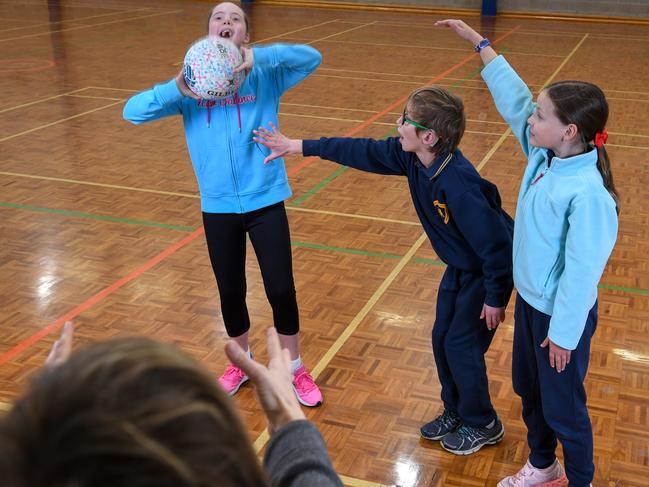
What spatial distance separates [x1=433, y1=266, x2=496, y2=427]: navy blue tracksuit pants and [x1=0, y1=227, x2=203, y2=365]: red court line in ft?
6.93

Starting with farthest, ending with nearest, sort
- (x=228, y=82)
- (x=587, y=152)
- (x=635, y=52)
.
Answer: (x=635, y=52) < (x=228, y=82) < (x=587, y=152)

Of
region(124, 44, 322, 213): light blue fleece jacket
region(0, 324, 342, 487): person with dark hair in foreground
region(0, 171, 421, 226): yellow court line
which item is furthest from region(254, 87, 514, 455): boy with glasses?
region(0, 171, 421, 226): yellow court line

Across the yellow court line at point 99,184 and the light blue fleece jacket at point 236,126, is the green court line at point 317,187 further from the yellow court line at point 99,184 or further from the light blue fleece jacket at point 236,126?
the light blue fleece jacket at point 236,126

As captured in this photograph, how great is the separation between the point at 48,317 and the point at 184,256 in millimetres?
1059

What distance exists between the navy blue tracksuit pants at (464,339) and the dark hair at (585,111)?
65cm

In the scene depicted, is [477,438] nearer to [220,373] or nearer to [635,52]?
[220,373]

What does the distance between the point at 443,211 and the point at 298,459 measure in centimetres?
201

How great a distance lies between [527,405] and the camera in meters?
→ 2.87

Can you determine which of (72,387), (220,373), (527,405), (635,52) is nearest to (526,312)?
(527,405)

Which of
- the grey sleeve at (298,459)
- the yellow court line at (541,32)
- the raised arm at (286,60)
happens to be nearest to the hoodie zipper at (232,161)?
the raised arm at (286,60)

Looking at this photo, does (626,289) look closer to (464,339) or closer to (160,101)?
(464,339)

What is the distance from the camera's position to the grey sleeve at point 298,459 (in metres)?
0.93

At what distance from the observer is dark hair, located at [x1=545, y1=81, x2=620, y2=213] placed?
248cm

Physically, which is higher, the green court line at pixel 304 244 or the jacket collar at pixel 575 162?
the jacket collar at pixel 575 162
